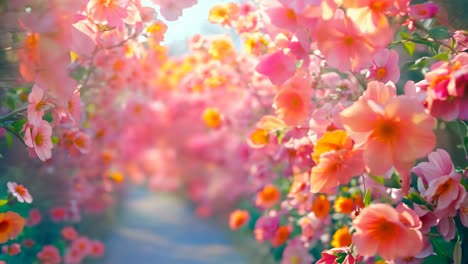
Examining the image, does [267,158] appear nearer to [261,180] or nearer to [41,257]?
[261,180]

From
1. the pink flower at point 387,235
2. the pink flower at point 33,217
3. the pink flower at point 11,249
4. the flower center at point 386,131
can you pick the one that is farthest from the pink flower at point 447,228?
the pink flower at point 33,217

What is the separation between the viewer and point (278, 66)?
1.06m

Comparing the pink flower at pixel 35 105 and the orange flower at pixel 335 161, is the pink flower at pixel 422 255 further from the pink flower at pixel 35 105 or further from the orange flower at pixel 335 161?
the pink flower at pixel 35 105

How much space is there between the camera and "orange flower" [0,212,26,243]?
1.20 metres

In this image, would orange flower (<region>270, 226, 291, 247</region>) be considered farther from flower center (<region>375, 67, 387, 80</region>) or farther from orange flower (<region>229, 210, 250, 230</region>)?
flower center (<region>375, 67, 387, 80</region>)

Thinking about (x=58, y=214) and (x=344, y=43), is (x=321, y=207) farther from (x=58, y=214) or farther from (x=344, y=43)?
(x=58, y=214)

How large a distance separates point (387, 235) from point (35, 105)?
65 cm

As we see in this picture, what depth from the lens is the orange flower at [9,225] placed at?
3.92 feet

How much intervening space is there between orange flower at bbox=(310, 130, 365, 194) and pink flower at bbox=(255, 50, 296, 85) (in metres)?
0.17

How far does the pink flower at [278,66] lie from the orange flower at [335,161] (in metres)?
0.17

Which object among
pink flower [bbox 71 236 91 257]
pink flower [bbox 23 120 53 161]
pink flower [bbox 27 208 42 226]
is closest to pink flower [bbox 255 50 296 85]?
pink flower [bbox 23 120 53 161]

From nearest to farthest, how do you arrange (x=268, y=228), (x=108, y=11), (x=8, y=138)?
1. (x=108, y=11)
2. (x=8, y=138)
3. (x=268, y=228)

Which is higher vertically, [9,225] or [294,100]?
[9,225]

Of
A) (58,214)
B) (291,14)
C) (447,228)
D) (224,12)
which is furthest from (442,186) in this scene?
(58,214)
